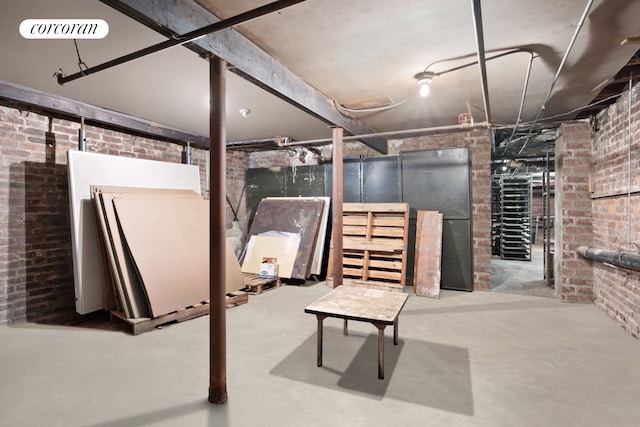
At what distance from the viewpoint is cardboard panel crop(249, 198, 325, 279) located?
16.6ft

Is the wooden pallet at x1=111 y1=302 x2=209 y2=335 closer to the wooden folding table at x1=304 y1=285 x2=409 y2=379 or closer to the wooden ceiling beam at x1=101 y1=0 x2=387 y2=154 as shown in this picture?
the wooden folding table at x1=304 y1=285 x2=409 y2=379

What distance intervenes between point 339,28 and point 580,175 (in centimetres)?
358

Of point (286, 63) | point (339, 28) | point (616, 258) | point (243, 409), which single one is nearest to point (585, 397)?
point (616, 258)

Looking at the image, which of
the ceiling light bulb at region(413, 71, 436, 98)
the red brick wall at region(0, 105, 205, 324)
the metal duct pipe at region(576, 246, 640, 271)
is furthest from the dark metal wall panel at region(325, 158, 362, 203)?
the red brick wall at region(0, 105, 205, 324)

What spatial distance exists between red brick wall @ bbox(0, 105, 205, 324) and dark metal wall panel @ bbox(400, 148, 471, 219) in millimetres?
4419

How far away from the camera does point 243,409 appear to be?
A: 195 centimetres

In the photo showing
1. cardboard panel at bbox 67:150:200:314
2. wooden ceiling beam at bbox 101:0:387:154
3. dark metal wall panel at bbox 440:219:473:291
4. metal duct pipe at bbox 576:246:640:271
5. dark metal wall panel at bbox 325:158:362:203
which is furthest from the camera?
dark metal wall panel at bbox 325:158:362:203

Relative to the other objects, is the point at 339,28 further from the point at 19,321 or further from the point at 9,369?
the point at 19,321

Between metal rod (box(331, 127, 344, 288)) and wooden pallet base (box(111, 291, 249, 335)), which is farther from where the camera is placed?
metal rod (box(331, 127, 344, 288))

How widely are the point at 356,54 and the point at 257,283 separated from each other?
3.17 m

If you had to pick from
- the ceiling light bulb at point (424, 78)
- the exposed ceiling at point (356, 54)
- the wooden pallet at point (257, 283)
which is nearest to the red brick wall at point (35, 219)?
the exposed ceiling at point (356, 54)

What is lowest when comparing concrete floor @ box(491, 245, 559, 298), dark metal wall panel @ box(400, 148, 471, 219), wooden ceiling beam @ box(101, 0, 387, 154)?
concrete floor @ box(491, 245, 559, 298)

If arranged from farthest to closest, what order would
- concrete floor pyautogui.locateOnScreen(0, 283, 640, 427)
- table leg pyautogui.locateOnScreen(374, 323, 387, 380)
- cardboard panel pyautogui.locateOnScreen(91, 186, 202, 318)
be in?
1. cardboard panel pyautogui.locateOnScreen(91, 186, 202, 318)
2. table leg pyautogui.locateOnScreen(374, 323, 387, 380)
3. concrete floor pyautogui.locateOnScreen(0, 283, 640, 427)

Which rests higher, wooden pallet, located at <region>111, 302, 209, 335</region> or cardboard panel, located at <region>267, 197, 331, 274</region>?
cardboard panel, located at <region>267, 197, 331, 274</region>
